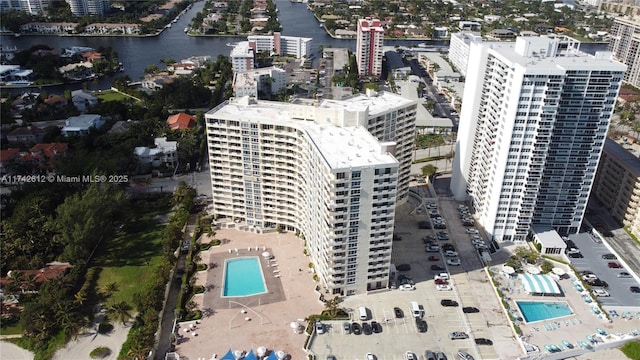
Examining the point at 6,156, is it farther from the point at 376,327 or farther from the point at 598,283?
the point at 598,283

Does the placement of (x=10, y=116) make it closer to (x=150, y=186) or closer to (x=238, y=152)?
(x=150, y=186)

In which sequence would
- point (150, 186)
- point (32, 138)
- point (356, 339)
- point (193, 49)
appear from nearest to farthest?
point (356, 339) < point (150, 186) < point (32, 138) < point (193, 49)

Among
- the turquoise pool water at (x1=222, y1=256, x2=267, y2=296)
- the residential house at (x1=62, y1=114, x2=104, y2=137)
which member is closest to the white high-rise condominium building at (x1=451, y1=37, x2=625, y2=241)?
the turquoise pool water at (x1=222, y1=256, x2=267, y2=296)

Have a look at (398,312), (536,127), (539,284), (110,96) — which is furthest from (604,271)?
(110,96)

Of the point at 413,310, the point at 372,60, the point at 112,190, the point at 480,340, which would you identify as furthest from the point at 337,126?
→ the point at 372,60

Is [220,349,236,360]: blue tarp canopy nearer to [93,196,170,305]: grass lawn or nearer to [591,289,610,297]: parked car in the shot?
[93,196,170,305]: grass lawn

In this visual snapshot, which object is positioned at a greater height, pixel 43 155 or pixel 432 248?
pixel 43 155

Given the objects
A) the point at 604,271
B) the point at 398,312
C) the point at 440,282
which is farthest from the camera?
the point at 604,271
